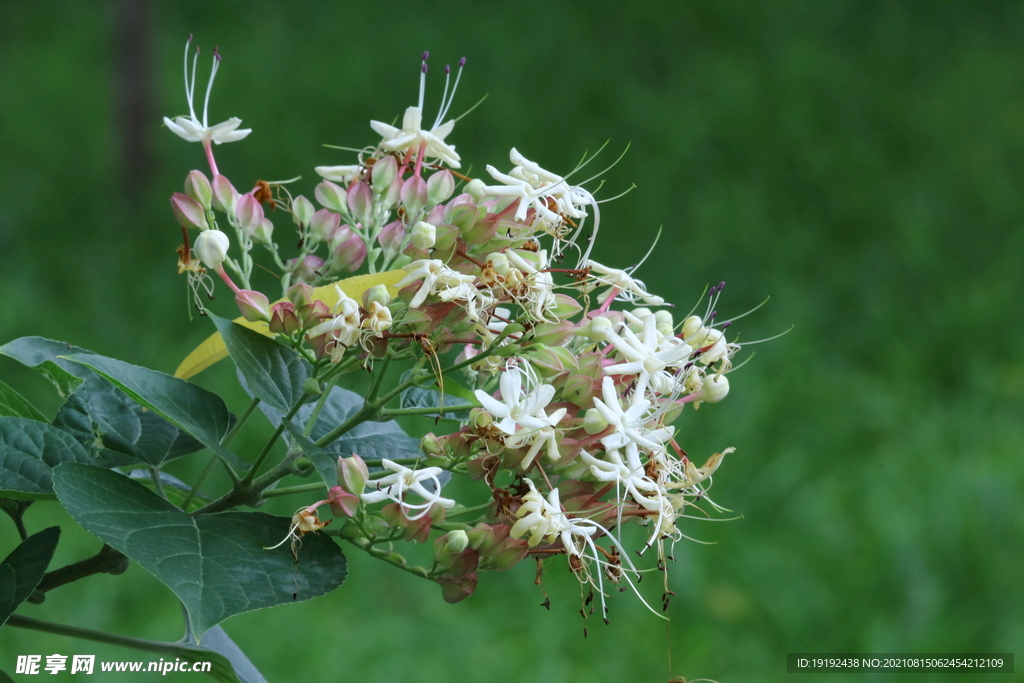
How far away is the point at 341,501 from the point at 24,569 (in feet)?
0.71

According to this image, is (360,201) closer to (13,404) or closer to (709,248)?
(13,404)

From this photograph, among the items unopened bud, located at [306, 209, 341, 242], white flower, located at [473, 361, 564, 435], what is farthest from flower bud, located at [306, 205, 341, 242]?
white flower, located at [473, 361, 564, 435]

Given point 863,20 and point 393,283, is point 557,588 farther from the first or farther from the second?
point 863,20

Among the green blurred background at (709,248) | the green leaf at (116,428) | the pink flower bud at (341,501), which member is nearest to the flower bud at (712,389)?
the pink flower bud at (341,501)

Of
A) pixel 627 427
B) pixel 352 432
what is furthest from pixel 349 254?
pixel 627 427

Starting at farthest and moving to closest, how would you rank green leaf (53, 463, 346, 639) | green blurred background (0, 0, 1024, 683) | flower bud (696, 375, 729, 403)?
1. green blurred background (0, 0, 1024, 683)
2. flower bud (696, 375, 729, 403)
3. green leaf (53, 463, 346, 639)

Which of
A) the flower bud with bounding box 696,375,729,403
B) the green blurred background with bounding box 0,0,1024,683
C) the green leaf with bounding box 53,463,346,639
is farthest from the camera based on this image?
the green blurred background with bounding box 0,0,1024,683

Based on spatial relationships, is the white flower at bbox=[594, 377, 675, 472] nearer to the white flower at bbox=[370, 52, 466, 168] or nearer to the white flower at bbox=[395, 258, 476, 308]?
the white flower at bbox=[395, 258, 476, 308]

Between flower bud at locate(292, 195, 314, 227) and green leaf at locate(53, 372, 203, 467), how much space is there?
0.18 metres

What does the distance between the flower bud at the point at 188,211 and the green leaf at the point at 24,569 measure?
0.71ft

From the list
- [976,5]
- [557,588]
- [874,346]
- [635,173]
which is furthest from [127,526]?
[976,5]

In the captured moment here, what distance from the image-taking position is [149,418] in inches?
28.2

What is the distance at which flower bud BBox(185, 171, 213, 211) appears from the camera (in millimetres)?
681

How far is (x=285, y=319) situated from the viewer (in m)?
0.61
